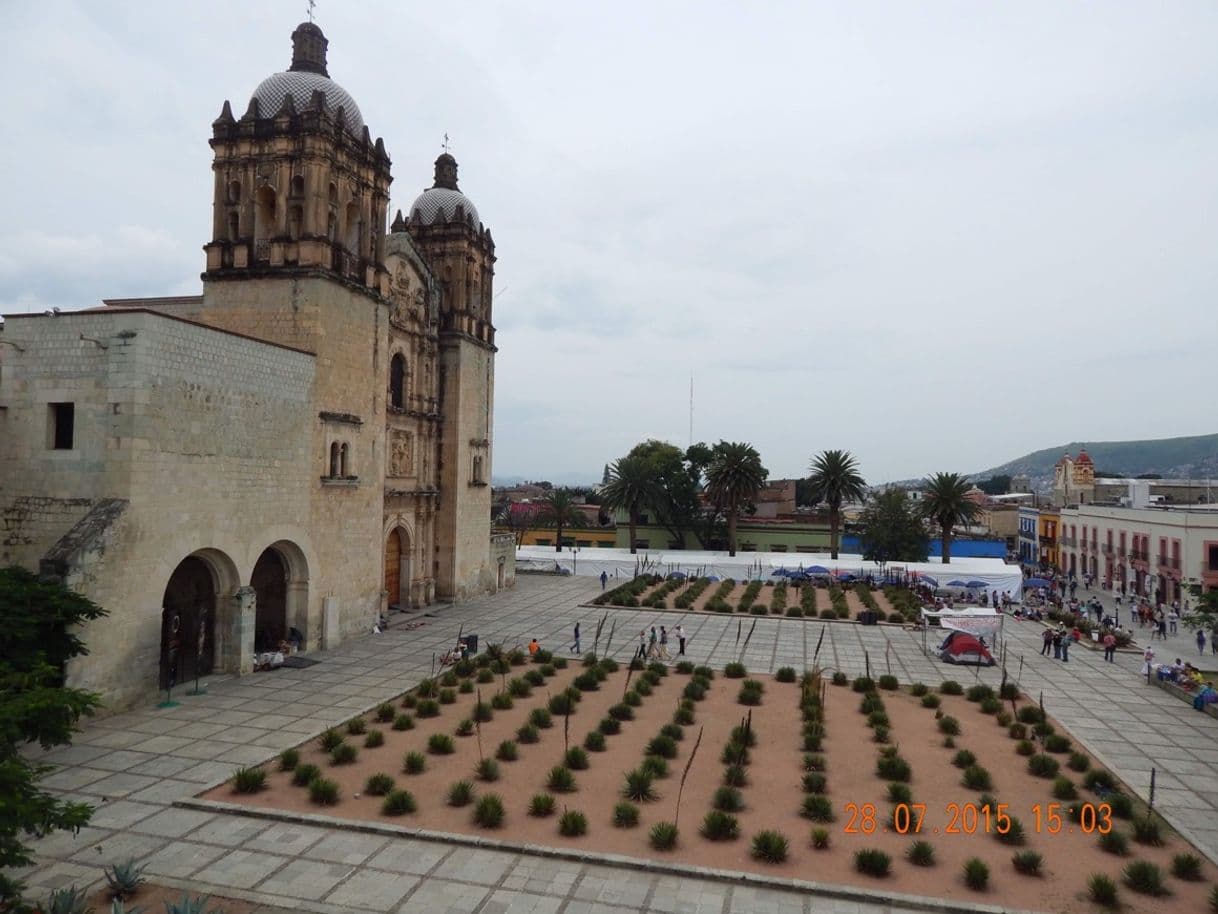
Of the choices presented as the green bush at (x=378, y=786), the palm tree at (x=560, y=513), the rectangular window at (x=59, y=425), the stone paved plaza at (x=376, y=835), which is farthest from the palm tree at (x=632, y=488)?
the green bush at (x=378, y=786)

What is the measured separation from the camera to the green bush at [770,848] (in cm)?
1147

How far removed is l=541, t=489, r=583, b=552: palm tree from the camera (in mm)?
58812

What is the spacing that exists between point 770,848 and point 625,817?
2.36 meters

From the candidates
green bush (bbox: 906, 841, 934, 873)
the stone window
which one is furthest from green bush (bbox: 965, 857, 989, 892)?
the stone window

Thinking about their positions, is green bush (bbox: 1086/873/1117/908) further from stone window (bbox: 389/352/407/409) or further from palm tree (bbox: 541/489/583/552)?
palm tree (bbox: 541/489/583/552)

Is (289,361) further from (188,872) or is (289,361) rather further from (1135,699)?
(1135,699)

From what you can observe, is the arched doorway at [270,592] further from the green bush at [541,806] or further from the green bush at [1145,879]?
the green bush at [1145,879]

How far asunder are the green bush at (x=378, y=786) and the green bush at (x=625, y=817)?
13.2 ft

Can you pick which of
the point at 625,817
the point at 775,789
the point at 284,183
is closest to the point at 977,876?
the point at 775,789

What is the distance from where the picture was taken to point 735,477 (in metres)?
52.4

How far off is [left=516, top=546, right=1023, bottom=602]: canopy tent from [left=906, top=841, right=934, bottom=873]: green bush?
3127 cm

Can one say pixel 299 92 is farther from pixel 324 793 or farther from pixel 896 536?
pixel 896 536

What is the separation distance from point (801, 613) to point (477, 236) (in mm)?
23756

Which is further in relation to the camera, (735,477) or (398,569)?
(735,477)
